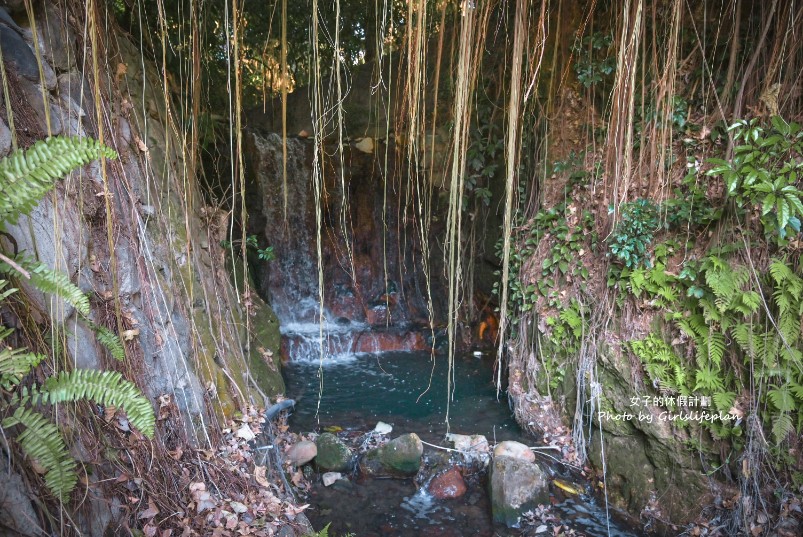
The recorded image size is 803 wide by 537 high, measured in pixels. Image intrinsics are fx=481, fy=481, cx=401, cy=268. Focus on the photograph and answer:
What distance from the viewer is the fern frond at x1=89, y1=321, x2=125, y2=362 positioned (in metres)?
1.85

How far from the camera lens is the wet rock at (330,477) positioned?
3209 mm

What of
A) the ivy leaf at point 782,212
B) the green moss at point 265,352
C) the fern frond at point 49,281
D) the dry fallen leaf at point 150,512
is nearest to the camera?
the fern frond at point 49,281

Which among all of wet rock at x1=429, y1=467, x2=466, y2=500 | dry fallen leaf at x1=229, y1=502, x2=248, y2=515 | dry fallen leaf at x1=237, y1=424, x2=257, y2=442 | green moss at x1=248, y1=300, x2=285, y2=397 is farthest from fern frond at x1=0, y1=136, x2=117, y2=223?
wet rock at x1=429, y1=467, x2=466, y2=500

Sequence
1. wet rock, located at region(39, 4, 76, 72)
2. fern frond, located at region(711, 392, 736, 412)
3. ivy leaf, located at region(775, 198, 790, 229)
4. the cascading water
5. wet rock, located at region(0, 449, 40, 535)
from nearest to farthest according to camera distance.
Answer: wet rock, located at region(0, 449, 40, 535)
wet rock, located at region(39, 4, 76, 72)
ivy leaf, located at region(775, 198, 790, 229)
fern frond, located at region(711, 392, 736, 412)
the cascading water

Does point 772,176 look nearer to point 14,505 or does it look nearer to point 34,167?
point 34,167

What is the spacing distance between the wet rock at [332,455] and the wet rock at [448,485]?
2.01 feet

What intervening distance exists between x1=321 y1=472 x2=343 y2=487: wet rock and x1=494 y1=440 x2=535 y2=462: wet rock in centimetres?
109

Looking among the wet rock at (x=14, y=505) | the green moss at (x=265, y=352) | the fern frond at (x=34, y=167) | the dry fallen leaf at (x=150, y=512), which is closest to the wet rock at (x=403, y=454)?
the green moss at (x=265, y=352)

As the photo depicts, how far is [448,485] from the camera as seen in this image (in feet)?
10.6

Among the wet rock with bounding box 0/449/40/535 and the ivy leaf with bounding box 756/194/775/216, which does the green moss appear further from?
the ivy leaf with bounding box 756/194/775/216

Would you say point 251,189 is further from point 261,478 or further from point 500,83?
point 261,478

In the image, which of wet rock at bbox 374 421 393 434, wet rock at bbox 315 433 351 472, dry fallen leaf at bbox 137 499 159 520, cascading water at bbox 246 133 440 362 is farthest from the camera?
cascading water at bbox 246 133 440 362

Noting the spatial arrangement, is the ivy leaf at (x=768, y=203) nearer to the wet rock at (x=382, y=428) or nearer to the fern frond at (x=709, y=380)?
the fern frond at (x=709, y=380)

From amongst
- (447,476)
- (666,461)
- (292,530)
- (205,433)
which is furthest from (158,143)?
(666,461)
